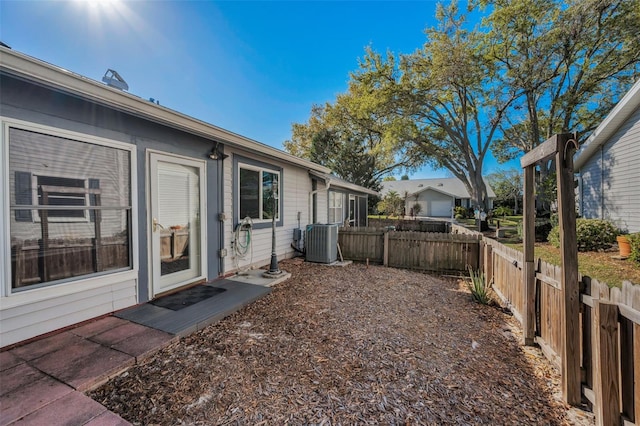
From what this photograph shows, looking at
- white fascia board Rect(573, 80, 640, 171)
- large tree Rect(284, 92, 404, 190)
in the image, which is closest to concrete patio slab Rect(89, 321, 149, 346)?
white fascia board Rect(573, 80, 640, 171)

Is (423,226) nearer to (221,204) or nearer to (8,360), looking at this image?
(221,204)

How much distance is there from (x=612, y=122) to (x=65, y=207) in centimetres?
1394

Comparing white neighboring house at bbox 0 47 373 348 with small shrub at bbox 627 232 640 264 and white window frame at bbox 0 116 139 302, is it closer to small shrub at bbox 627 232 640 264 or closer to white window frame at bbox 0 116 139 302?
white window frame at bbox 0 116 139 302

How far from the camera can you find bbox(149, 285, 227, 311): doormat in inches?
145

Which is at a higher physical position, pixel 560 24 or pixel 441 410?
pixel 560 24

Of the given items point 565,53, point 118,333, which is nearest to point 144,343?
point 118,333

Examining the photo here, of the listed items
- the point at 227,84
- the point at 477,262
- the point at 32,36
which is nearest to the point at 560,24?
the point at 477,262

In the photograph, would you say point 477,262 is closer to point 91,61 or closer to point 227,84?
point 91,61

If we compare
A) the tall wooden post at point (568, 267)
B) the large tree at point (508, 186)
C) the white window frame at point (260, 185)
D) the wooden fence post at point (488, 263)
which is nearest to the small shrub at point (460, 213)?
the large tree at point (508, 186)

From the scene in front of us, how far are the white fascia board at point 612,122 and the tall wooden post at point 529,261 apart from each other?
7136 mm

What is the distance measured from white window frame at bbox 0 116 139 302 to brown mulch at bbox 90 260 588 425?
4.36ft

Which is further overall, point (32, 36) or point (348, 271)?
point (348, 271)

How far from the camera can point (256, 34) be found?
827cm

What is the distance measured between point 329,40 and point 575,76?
1269cm
